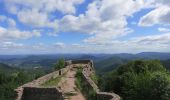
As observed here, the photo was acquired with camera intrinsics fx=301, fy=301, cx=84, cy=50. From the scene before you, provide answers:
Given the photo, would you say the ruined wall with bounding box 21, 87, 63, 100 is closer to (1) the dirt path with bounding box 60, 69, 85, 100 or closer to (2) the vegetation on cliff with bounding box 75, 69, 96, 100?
(1) the dirt path with bounding box 60, 69, 85, 100

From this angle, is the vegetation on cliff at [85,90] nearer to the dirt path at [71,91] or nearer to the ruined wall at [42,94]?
the dirt path at [71,91]

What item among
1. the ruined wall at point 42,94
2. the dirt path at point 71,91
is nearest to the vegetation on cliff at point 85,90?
the dirt path at point 71,91

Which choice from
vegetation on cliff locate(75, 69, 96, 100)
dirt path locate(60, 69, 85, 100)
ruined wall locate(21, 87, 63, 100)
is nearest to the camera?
ruined wall locate(21, 87, 63, 100)

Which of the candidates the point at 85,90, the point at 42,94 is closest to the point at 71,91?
the point at 85,90

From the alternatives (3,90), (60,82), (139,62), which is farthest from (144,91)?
(3,90)

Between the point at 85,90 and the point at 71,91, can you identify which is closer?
the point at 71,91

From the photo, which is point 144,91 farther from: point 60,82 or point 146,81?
point 60,82

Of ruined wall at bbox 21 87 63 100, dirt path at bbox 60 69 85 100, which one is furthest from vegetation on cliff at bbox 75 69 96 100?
ruined wall at bbox 21 87 63 100

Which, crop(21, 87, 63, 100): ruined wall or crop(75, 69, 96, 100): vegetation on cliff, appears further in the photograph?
crop(75, 69, 96, 100): vegetation on cliff

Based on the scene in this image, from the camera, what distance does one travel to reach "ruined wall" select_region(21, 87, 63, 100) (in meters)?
23.9

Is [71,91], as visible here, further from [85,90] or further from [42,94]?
[42,94]

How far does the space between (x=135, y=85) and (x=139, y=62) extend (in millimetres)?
24142

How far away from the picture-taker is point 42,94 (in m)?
24.1

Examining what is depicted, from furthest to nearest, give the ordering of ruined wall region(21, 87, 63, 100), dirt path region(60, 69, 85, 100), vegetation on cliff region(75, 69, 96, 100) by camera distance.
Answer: dirt path region(60, 69, 85, 100) → vegetation on cliff region(75, 69, 96, 100) → ruined wall region(21, 87, 63, 100)
